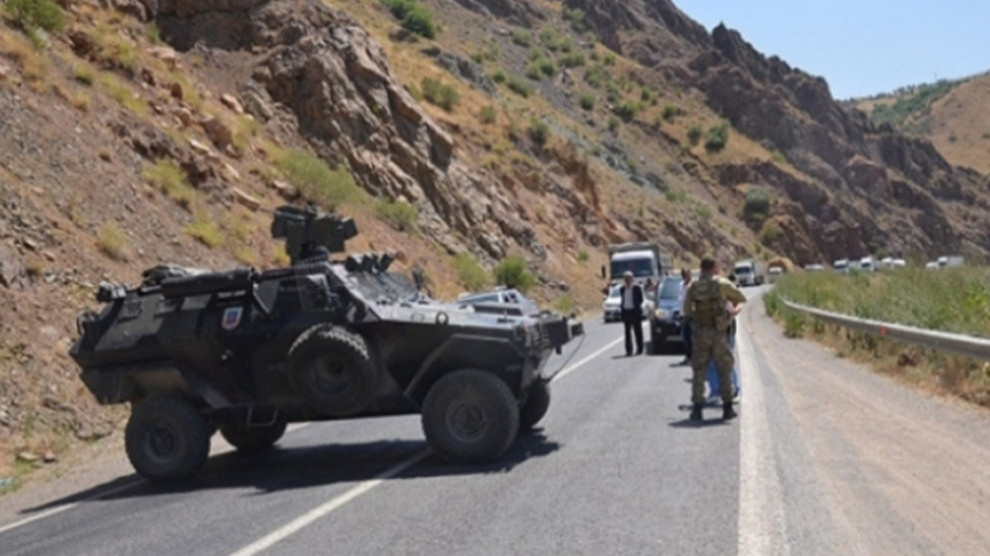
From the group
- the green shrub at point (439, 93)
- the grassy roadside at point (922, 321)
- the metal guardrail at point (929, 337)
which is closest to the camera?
the metal guardrail at point (929, 337)

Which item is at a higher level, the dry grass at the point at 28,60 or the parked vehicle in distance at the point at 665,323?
the dry grass at the point at 28,60

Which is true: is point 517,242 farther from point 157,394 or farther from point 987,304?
point 157,394

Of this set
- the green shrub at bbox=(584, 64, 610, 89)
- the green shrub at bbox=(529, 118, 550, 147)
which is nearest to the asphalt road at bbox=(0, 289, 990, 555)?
the green shrub at bbox=(529, 118, 550, 147)

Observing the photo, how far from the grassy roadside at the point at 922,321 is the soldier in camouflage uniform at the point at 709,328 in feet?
9.43

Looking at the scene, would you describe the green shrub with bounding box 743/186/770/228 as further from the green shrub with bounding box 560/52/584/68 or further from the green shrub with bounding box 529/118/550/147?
the green shrub with bounding box 529/118/550/147

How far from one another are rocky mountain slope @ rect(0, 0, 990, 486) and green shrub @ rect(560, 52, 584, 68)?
12.2 inches

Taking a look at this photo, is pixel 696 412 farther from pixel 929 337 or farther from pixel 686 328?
pixel 686 328

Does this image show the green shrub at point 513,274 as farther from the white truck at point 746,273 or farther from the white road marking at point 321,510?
the white road marking at point 321,510

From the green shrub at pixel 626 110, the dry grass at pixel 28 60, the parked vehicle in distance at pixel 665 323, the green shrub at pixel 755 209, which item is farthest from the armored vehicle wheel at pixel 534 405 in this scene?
the green shrub at pixel 626 110

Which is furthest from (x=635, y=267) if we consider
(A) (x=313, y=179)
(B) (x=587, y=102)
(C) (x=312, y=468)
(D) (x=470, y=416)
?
(B) (x=587, y=102)

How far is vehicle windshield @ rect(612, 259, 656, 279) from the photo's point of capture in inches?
1706

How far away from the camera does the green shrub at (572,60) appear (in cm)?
10506

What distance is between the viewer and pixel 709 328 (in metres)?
12.2

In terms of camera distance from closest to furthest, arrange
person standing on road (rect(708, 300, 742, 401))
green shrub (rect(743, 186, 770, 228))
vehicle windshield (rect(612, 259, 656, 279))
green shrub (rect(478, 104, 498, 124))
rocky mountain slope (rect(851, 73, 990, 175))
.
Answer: person standing on road (rect(708, 300, 742, 401)) < vehicle windshield (rect(612, 259, 656, 279)) < green shrub (rect(478, 104, 498, 124)) < green shrub (rect(743, 186, 770, 228)) < rocky mountain slope (rect(851, 73, 990, 175))
